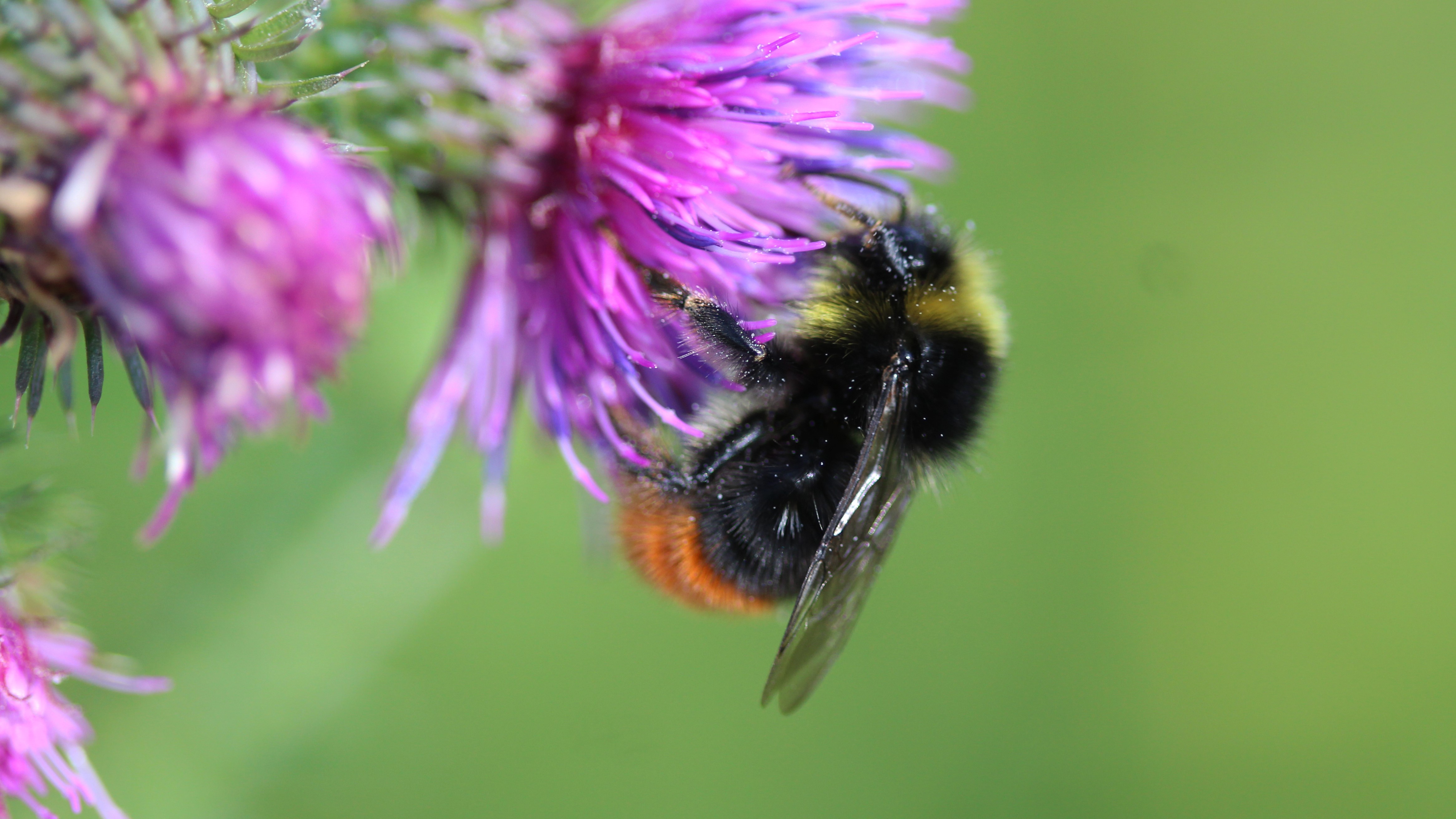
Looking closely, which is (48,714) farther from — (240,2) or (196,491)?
Answer: (196,491)

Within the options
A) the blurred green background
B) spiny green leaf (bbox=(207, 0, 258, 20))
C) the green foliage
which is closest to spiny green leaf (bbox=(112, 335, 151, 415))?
the green foliage

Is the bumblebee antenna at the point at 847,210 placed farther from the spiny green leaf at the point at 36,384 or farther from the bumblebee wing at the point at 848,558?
the spiny green leaf at the point at 36,384

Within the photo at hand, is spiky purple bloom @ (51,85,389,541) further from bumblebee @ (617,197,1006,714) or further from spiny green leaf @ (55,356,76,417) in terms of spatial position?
bumblebee @ (617,197,1006,714)

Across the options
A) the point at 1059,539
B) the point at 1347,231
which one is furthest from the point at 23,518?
the point at 1347,231

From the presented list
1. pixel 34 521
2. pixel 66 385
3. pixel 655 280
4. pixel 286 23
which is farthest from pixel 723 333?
pixel 34 521

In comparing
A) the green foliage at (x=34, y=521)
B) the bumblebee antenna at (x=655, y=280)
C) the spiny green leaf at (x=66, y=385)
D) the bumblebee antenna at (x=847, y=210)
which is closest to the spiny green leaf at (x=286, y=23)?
the spiny green leaf at (x=66, y=385)

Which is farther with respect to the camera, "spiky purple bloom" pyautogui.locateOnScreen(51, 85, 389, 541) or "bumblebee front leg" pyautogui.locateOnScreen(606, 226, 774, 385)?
"bumblebee front leg" pyautogui.locateOnScreen(606, 226, 774, 385)
